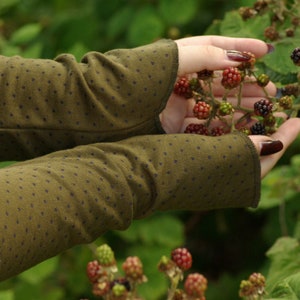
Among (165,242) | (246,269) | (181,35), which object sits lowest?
(246,269)

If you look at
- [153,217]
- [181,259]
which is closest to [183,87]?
[181,259]

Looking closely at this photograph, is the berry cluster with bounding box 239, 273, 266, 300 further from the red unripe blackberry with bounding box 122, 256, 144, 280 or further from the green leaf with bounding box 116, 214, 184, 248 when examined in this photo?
the green leaf with bounding box 116, 214, 184, 248

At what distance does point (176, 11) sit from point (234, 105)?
39.1 inches

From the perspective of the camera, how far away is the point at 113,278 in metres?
0.82

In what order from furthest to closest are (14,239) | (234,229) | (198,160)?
(234,229), (198,160), (14,239)

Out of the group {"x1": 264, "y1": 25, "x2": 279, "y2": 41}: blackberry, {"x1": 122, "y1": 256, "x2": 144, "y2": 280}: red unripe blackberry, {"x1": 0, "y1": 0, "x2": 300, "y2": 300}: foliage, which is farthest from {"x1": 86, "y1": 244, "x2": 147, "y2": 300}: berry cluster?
{"x1": 0, "y1": 0, "x2": 300, "y2": 300}: foliage

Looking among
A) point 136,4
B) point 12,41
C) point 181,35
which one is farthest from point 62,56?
point 181,35

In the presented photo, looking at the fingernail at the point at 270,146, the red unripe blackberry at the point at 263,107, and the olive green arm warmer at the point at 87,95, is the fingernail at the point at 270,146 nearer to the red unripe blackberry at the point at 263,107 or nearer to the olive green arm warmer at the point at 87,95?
the red unripe blackberry at the point at 263,107

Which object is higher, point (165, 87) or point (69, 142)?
point (165, 87)

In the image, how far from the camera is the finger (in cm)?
121

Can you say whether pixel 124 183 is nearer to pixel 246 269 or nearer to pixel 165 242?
pixel 165 242

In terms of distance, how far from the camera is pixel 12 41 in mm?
1972

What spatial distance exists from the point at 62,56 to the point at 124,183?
10.3 inches

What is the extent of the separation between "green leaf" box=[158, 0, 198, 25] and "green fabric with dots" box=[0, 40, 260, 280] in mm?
991
